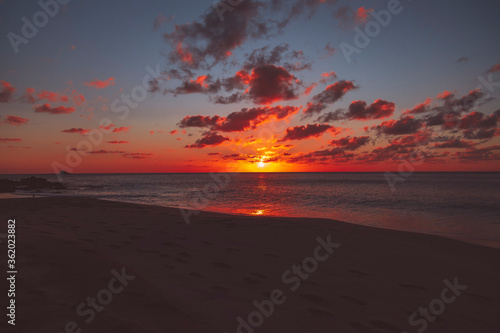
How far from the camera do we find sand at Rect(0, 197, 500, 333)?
3.93 metres

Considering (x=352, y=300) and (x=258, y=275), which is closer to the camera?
(x=352, y=300)

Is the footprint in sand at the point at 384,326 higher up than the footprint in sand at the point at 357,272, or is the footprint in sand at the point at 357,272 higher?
the footprint in sand at the point at 357,272

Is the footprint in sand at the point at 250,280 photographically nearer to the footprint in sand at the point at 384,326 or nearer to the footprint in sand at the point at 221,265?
the footprint in sand at the point at 221,265

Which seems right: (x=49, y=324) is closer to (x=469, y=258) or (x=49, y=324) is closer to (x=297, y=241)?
(x=297, y=241)

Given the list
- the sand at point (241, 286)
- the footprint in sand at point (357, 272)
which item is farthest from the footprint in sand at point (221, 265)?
the footprint in sand at point (357, 272)

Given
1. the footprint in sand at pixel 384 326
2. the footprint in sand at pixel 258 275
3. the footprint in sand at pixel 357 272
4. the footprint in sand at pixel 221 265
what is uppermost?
the footprint in sand at pixel 221 265

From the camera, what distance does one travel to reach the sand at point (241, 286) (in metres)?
3.93

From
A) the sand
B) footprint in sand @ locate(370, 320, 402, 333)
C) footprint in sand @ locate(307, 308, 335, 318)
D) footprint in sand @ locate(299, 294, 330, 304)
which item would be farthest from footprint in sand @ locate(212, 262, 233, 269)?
footprint in sand @ locate(370, 320, 402, 333)

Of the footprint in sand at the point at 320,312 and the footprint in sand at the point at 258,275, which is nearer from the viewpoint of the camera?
the footprint in sand at the point at 320,312

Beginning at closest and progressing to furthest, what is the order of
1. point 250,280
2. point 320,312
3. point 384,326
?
1. point 384,326
2. point 320,312
3. point 250,280

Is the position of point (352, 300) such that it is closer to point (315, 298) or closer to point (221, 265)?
point (315, 298)

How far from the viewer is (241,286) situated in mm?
5520

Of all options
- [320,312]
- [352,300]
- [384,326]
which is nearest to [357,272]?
[352,300]

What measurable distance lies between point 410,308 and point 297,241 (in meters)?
4.74
